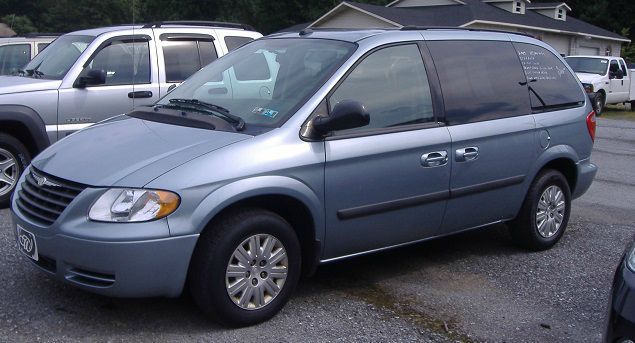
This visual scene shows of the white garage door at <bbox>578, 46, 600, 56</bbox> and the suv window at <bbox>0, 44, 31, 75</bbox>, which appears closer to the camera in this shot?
the suv window at <bbox>0, 44, 31, 75</bbox>

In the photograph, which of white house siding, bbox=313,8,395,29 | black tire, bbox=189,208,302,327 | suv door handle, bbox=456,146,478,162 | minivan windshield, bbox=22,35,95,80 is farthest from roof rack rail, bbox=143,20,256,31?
white house siding, bbox=313,8,395,29

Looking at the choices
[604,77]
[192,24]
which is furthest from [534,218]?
[604,77]

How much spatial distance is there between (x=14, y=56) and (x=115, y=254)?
9217 millimetres

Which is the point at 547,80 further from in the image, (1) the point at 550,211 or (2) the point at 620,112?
(2) the point at 620,112

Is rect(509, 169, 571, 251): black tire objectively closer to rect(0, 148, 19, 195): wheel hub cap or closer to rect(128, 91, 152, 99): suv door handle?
rect(128, 91, 152, 99): suv door handle

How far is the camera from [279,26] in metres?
51.6

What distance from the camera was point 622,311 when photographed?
11.4 feet

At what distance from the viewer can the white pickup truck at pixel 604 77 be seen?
2370cm

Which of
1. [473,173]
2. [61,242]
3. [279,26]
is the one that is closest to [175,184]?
[61,242]

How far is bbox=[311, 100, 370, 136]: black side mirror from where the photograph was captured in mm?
4734

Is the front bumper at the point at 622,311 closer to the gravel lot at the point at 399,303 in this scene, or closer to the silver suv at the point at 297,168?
the gravel lot at the point at 399,303

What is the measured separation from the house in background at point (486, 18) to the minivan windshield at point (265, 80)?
84.7 ft

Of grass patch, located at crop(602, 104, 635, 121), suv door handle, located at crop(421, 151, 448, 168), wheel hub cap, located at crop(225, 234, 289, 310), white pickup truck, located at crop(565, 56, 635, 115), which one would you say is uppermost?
suv door handle, located at crop(421, 151, 448, 168)

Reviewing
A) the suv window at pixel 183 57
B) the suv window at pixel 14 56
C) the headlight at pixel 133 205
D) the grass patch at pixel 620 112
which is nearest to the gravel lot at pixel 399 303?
the headlight at pixel 133 205
